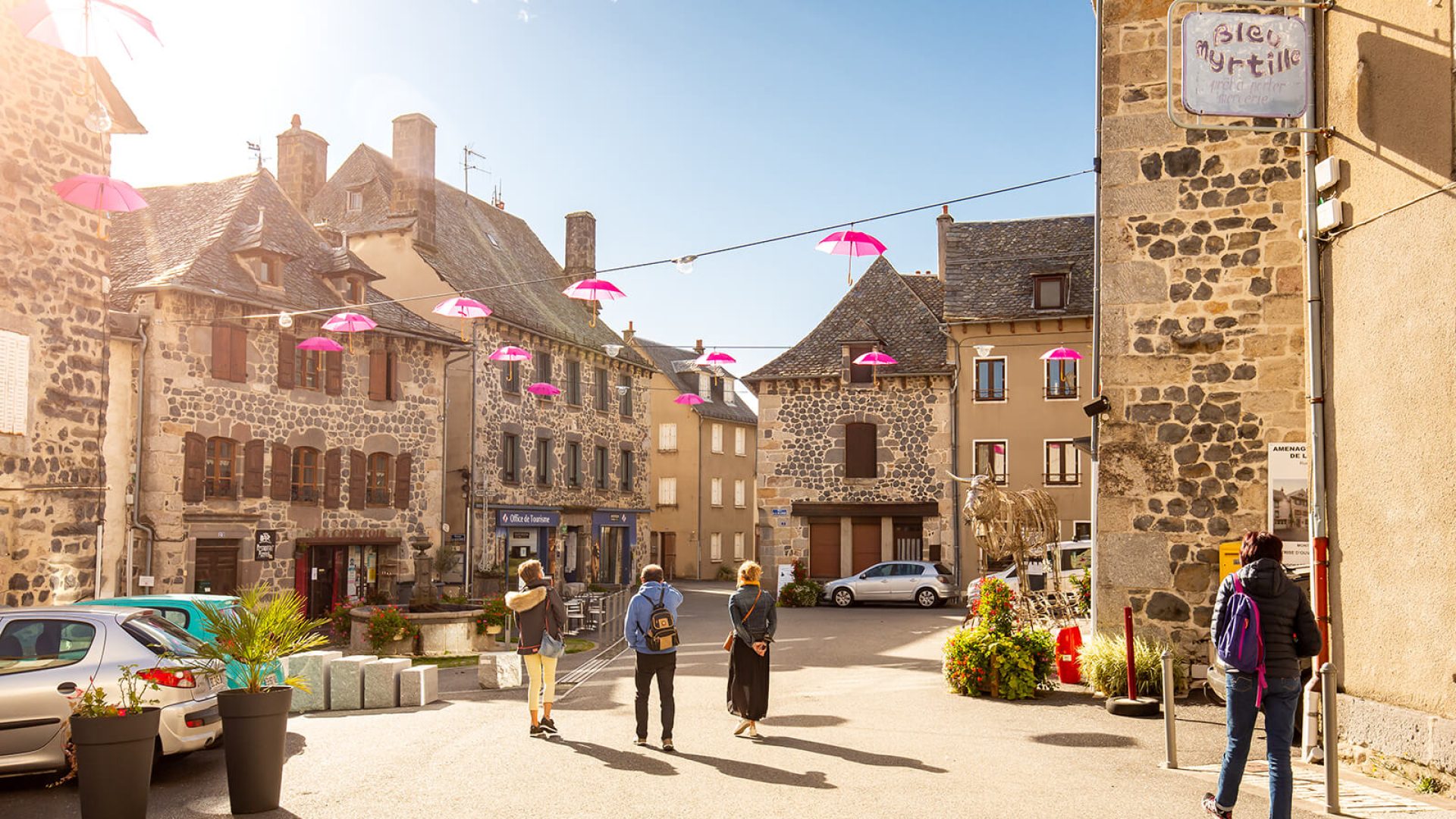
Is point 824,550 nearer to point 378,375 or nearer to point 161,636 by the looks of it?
point 378,375

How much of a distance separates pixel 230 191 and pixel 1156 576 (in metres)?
23.6

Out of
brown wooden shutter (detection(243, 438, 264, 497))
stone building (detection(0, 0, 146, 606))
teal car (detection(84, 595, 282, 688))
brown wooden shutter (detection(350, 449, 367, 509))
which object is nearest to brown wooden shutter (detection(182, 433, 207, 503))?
brown wooden shutter (detection(243, 438, 264, 497))

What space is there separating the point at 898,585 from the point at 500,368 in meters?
12.5

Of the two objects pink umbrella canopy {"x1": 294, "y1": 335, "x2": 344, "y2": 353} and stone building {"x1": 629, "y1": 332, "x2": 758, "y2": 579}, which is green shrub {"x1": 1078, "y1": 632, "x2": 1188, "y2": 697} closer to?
pink umbrella canopy {"x1": 294, "y1": 335, "x2": 344, "y2": 353}

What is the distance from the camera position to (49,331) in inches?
639

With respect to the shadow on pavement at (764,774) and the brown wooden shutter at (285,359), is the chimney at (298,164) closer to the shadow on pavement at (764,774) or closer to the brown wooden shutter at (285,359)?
the brown wooden shutter at (285,359)

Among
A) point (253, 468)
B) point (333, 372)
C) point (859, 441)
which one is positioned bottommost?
point (253, 468)

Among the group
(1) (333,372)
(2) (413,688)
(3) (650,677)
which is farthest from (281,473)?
(3) (650,677)

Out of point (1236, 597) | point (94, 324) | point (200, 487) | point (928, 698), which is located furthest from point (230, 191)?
point (1236, 597)

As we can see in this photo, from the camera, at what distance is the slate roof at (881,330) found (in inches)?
1414

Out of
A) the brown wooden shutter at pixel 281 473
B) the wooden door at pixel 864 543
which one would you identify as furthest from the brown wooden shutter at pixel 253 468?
the wooden door at pixel 864 543

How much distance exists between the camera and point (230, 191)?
2878cm

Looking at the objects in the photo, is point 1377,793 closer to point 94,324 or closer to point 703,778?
point 703,778

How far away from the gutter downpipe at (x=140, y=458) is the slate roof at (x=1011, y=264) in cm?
1995
